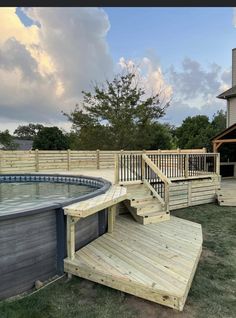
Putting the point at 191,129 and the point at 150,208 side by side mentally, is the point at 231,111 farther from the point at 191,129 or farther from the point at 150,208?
the point at 191,129

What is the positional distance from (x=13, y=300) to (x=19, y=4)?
10.4ft

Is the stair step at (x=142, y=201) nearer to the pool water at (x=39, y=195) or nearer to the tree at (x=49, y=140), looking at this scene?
the pool water at (x=39, y=195)

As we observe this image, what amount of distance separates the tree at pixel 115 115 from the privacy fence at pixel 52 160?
17.5 ft

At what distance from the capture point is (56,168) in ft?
44.4

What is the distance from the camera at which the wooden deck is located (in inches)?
129

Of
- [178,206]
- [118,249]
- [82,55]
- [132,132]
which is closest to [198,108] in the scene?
[132,132]

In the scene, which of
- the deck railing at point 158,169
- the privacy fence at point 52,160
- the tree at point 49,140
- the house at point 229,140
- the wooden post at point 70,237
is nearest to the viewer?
the wooden post at point 70,237

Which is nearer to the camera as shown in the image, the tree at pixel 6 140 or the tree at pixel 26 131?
the tree at pixel 6 140

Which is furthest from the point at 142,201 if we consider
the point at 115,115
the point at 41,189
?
the point at 115,115

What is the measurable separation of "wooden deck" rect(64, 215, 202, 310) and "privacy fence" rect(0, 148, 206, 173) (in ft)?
22.4

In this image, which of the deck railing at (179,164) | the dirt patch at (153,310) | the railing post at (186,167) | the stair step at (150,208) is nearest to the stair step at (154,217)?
the stair step at (150,208)

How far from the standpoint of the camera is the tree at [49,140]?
2566 cm

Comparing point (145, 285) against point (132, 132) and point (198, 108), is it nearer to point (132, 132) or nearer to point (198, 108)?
point (132, 132)

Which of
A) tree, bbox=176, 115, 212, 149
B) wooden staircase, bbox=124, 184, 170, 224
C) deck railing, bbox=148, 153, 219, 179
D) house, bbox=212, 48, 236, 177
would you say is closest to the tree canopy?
tree, bbox=176, 115, 212, 149
